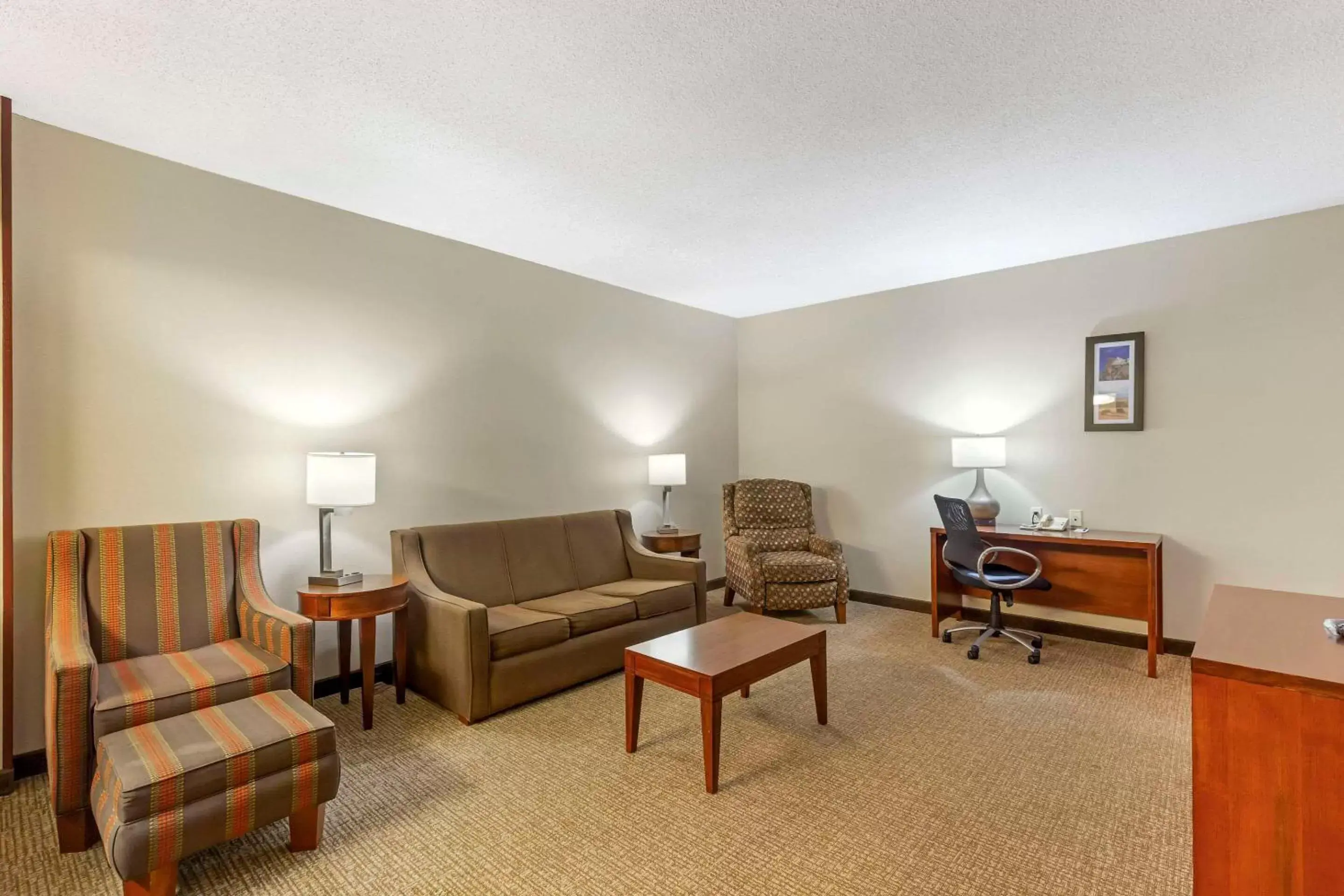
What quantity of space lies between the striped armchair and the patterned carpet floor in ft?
1.37

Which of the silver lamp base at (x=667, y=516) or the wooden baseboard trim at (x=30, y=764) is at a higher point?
the silver lamp base at (x=667, y=516)

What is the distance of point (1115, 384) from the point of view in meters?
4.11

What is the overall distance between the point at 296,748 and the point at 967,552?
3.63m

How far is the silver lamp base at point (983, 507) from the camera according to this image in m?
4.36

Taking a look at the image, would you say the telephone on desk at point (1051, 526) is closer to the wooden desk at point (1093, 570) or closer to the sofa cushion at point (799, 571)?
the wooden desk at point (1093, 570)

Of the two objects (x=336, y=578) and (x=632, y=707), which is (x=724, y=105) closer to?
(x=632, y=707)

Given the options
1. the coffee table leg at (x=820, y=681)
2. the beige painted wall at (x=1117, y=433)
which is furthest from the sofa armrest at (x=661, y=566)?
the beige painted wall at (x=1117, y=433)

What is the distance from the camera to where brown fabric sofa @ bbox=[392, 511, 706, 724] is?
10.0ft

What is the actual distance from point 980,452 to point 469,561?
3425 millimetres

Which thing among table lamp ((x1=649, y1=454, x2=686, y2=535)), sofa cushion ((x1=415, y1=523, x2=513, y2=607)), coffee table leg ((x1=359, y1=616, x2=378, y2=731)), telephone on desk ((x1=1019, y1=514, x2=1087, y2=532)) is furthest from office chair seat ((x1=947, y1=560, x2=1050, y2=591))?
coffee table leg ((x1=359, y1=616, x2=378, y2=731))

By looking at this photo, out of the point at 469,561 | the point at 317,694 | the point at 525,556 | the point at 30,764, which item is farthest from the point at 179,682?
the point at 525,556

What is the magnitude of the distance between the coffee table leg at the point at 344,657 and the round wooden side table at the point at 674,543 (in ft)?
7.11

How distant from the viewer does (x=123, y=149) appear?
Answer: 110 inches

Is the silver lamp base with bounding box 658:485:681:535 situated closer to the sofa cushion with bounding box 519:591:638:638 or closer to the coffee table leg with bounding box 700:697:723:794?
the sofa cushion with bounding box 519:591:638:638
